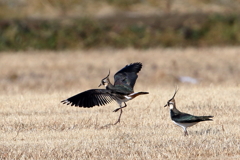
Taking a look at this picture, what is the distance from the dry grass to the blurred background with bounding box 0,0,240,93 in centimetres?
7

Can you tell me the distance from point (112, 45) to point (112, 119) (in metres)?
15.2

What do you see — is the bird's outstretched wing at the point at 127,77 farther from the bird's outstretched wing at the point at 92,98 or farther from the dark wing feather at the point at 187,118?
the dark wing feather at the point at 187,118

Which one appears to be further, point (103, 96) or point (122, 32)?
point (122, 32)

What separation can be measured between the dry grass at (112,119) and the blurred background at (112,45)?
69mm

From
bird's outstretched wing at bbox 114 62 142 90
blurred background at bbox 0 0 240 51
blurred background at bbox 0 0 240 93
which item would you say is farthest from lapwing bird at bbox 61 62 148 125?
blurred background at bbox 0 0 240 51

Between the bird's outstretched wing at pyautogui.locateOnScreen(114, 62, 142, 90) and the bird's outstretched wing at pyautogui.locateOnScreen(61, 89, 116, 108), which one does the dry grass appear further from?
the bird's outstretched wing at pyautogui.locateOnScreen(114, 62, 142, 90)

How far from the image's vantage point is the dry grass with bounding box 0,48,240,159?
6680mm

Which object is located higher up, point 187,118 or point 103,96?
point 103,96

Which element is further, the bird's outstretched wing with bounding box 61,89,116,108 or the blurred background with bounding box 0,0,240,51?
the blurred background with bounding box 0,0,240,51

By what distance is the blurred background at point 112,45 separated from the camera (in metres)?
16.8

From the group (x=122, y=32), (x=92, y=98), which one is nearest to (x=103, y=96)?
(x=92, y=98)

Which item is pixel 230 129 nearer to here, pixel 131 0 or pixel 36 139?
pixel 36 139

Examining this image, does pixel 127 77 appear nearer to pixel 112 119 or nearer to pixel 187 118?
pixel 112 119

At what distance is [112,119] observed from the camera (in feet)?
30.2
